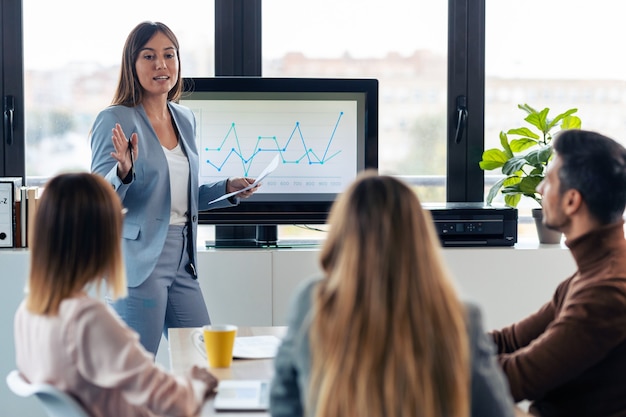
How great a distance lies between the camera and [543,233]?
3871 millimetres

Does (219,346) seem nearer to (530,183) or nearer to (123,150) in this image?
(123,150)

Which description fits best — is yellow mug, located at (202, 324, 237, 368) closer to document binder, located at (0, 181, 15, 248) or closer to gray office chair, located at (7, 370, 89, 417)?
gray office chair, located at (7, 370, 89, 417)

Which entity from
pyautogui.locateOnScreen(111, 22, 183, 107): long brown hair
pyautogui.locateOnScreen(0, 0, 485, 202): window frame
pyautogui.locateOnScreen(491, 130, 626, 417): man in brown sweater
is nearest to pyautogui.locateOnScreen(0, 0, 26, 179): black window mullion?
pyautogui.locateOnScreen(0, 0, 485, 202): window frame

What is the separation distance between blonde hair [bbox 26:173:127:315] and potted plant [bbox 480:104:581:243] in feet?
7.72

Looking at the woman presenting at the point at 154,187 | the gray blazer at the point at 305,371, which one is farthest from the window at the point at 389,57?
the gray blazer at the point at 305,371

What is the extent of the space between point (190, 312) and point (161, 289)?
14cm

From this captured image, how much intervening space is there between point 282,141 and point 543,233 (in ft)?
4.03

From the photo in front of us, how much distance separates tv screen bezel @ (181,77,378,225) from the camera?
375cm

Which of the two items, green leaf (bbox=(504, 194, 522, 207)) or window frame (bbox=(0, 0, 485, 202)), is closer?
green leaf (bbox=(504, 194, 522, 207))

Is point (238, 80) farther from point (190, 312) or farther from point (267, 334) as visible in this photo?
point (267, 334)

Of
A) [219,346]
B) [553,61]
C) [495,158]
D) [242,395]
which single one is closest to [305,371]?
[242,395]

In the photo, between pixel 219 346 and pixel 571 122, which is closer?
pixel 219 346

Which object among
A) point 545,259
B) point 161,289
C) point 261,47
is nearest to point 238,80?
point 261,47

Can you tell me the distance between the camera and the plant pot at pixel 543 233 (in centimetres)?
384
